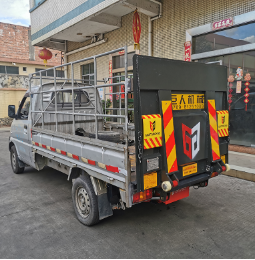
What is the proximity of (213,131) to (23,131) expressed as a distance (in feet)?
13.4

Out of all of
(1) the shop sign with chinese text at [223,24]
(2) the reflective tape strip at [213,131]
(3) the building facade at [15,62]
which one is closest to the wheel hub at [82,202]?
(2) the reflective tape strip at [213,131]

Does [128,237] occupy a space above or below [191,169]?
below

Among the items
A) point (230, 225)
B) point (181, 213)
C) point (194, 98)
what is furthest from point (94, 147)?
point (230, 225)

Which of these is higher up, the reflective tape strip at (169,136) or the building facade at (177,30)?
the building facade at (177,30)

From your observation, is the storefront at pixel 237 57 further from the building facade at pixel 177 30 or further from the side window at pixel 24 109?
the side window at pixel 24 109

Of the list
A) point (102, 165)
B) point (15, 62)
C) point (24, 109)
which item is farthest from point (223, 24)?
point (15, 62)

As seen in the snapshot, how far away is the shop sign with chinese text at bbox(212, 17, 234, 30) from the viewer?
7.06m

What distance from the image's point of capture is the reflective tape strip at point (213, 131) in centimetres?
351

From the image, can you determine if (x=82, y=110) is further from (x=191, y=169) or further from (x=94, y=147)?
(x=191, y=169)

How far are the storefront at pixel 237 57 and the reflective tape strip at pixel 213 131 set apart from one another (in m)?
4.44

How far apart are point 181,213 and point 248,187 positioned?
6.84 ft

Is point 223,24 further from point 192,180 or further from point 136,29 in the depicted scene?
point 192,180

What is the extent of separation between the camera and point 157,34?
9.17 m

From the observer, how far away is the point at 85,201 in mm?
3578
